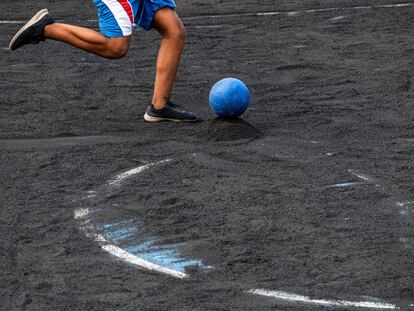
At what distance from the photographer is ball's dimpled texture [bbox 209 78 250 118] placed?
8445 mm

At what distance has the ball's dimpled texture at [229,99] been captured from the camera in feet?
27.7

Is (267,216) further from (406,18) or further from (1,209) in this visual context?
(406,18)

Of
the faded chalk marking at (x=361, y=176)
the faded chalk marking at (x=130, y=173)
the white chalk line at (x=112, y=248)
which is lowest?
the faded chalk marking at (x=130, y=173)

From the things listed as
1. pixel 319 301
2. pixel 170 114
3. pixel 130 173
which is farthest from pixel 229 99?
pixel 319 301

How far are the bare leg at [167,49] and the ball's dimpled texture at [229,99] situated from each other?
54 cm

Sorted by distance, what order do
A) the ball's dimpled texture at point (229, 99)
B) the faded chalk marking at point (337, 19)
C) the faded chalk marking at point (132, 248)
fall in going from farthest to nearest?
the faded chalk marking at point (337, 19), the ball's dimpled texture at point (229, 99), the faded chalk marking at point (132, 248)

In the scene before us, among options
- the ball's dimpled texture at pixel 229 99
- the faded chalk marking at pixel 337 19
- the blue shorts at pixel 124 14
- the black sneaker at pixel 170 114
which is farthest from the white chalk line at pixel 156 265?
the faded chalk marking at pixel 337 19

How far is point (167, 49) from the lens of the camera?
888 centimetres

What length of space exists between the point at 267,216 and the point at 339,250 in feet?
2.40

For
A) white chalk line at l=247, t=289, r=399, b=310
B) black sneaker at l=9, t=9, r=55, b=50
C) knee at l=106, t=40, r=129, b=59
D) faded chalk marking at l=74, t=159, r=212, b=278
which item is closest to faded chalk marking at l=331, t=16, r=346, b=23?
knee at l=106, t=40, r=129, b=59

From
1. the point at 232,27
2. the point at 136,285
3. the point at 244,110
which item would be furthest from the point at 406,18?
the point at 136,285

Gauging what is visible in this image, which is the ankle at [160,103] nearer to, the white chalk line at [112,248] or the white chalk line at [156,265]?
the white chalk line at [156,265]

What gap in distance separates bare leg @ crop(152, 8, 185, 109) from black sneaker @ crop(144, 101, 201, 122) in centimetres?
5

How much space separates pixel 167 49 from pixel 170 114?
23.8 inches
